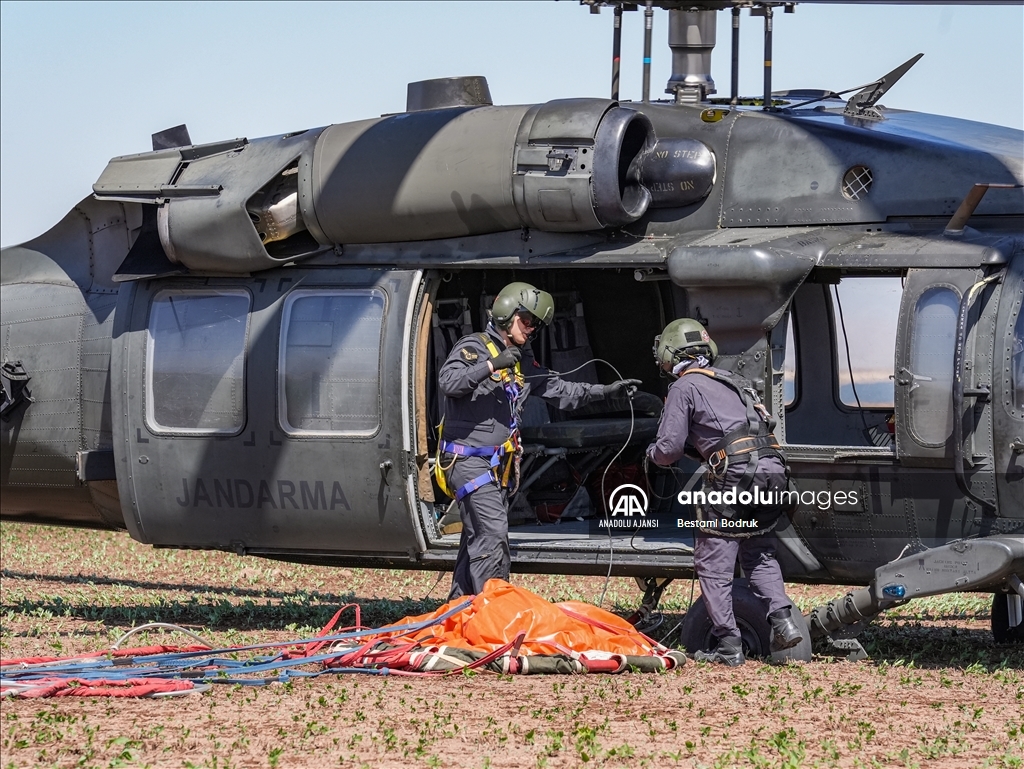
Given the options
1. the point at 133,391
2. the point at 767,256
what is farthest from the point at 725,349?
the point at 133,391

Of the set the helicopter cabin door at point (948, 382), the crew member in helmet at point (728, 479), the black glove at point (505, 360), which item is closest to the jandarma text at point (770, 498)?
the crew member in helmet at point (728, 479)

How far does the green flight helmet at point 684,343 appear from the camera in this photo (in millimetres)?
7879

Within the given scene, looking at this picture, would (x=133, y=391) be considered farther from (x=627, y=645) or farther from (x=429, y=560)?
(x=627, y=645)

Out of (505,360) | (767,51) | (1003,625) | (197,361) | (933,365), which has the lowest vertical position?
(1003,625)

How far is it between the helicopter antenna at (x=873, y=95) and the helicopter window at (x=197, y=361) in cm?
411

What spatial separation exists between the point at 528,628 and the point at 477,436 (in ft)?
4.51

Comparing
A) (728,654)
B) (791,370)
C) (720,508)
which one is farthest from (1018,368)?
(791,370)

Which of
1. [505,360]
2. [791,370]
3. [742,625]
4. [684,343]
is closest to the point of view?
[684,343]

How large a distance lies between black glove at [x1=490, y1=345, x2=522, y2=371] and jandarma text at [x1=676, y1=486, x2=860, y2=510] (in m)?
1.29

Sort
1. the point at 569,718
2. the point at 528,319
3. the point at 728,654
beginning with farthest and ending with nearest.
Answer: the point at 528,319 → the point at 728,654 → the point at 569,718

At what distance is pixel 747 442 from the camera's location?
768cm

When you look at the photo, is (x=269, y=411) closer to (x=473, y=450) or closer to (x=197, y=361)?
(x=197, y=361)

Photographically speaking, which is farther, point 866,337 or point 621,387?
point 866,337

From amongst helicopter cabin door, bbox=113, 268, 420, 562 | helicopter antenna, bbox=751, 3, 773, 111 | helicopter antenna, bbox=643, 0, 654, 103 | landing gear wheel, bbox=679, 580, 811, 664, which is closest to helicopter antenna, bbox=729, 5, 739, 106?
helicopter antenna, bbox=751, 3, 773, 111
